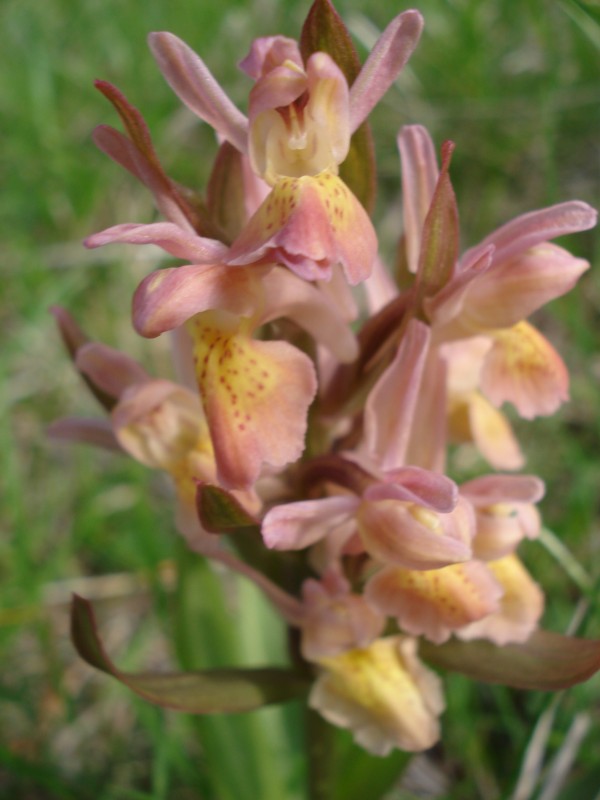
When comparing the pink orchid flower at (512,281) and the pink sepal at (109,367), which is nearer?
the pink orchid flower at (512,281)

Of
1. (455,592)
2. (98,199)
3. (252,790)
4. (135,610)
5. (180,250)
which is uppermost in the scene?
(180,250)

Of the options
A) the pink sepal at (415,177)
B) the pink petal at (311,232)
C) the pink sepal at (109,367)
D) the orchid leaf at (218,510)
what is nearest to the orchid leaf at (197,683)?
the orchid leaf at (218,510)

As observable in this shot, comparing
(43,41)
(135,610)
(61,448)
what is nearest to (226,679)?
(135,610)

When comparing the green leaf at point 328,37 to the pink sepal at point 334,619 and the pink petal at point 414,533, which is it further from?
the pink sepal at point 334,619

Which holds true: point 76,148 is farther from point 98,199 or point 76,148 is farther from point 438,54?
point 438,54

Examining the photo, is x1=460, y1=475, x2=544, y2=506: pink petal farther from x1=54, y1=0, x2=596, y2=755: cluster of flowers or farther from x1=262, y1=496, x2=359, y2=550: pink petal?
x1=262, y1=496, x2=359, y2=550: pink petal

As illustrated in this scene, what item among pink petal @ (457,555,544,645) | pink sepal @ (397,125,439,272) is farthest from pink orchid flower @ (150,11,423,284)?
pink petal @ (457,555,544,645)
